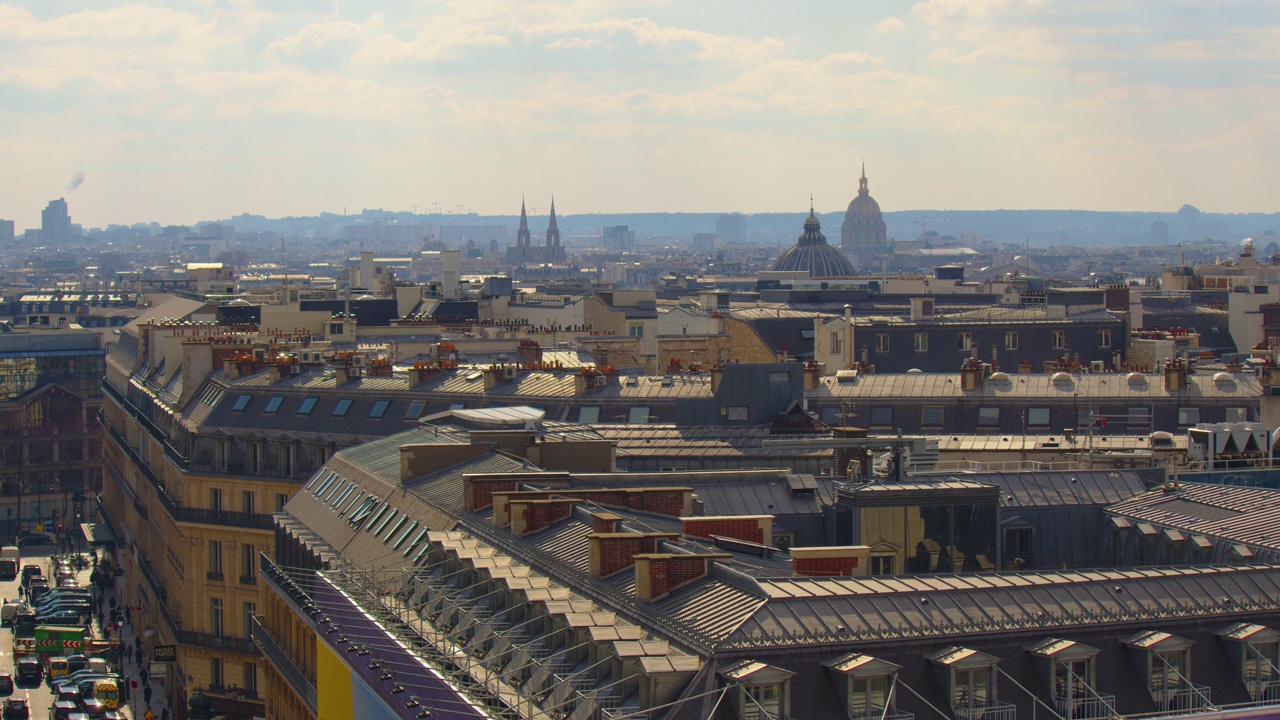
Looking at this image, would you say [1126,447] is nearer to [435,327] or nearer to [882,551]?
[882,551]

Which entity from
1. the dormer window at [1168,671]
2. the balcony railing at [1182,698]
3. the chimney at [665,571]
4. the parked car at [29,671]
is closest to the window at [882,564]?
the chimney at [665,571]

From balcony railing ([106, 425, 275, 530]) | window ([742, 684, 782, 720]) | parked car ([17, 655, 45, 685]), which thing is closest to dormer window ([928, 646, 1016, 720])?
window ([742, 684, 782, 720])

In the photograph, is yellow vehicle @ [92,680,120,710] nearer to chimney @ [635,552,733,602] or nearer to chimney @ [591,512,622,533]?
chimney @ [591,512,622,533]

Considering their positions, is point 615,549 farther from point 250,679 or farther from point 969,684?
point 250,679

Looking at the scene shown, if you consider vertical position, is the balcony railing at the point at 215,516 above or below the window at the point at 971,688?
below

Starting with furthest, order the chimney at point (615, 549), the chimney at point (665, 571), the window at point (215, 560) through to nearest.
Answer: the window at point (215, 560) < the chimney at point (615, 549) < the chimney at point (665, 571)

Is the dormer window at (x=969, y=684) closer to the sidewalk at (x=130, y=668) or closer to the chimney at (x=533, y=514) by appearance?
the chimney at (x=533, y=514)

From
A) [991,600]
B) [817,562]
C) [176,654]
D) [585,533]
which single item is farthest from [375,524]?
[176,654]

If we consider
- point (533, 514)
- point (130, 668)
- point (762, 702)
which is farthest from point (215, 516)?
point (762, 702)
